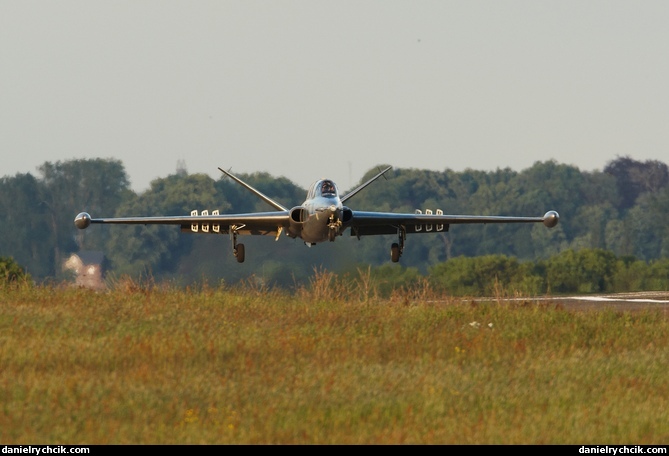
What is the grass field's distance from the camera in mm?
11703

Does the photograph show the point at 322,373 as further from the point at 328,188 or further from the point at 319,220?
the point at 328,188

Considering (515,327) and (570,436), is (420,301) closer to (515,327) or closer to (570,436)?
(515,327)

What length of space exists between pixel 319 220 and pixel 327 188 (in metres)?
0.99

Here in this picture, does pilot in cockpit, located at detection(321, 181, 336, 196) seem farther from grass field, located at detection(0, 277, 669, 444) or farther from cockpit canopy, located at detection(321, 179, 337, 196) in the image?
grass field, located at detection(0, 277, 669, 444)

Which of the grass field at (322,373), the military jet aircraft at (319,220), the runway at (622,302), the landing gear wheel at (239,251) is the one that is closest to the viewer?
the grass field at (322,373)

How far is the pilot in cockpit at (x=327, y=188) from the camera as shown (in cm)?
2933

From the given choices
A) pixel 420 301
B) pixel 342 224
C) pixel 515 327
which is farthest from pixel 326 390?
pixel 342 224

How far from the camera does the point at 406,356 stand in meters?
16.5

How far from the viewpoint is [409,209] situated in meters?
102

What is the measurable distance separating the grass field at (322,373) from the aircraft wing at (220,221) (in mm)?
8707

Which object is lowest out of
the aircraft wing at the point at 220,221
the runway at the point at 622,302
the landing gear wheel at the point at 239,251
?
the runway at the point at 622,302

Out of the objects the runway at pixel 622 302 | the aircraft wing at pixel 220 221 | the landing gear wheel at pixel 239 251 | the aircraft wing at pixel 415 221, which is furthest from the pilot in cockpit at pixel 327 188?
the landing gear wheel at pixel 239 251

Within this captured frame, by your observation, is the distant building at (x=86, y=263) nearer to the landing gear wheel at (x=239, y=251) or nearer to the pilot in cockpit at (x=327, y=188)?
the landing gear wheel at (x=239, y=251)

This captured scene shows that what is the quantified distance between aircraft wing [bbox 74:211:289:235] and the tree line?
86.8ft
